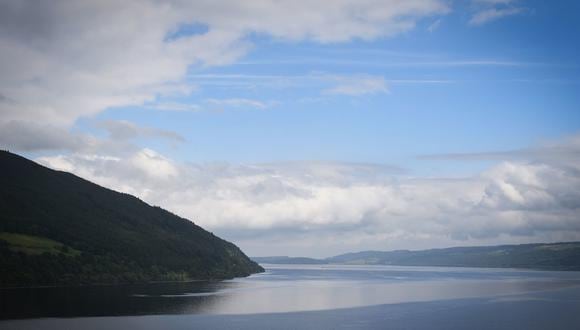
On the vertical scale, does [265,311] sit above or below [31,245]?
below

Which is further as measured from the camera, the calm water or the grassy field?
the grassy field

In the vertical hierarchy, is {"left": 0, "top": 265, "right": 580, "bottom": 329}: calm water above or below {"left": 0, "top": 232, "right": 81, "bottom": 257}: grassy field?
below

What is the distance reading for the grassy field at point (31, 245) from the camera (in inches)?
7180

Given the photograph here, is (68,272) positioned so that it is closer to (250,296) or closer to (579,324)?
(250,296)

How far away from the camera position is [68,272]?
184 m

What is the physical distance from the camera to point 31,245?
188625mm

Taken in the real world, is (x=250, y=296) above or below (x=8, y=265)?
below

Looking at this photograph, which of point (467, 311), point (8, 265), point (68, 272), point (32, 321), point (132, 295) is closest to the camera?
point (32, 321)

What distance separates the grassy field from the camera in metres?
182

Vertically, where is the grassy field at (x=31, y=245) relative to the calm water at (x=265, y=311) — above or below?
above

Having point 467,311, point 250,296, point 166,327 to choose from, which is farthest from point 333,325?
point 250,296

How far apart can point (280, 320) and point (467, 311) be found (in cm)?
4773

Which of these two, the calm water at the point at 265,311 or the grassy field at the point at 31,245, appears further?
the grassy field at the point at 31,245

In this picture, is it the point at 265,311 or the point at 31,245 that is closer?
the point at 265,311
